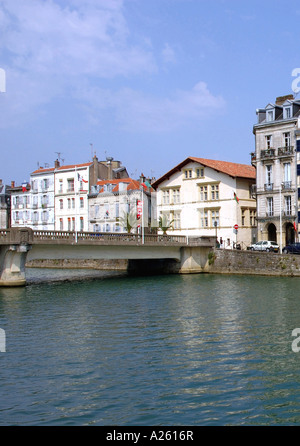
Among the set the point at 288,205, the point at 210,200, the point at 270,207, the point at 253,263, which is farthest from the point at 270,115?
the point at 253,263

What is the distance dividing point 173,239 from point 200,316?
32016 millimetres

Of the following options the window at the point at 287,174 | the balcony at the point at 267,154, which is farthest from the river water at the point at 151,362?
the balcony at the point at 267,154

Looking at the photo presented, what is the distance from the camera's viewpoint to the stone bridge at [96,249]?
47.8m

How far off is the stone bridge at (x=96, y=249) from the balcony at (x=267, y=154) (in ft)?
39.4

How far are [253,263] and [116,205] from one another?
3387 centimetres

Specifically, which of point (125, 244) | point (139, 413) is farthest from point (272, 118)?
point (139, 413)

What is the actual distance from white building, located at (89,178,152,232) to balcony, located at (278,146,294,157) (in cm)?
2399

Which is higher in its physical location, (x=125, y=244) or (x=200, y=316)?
(x=125, y=244)

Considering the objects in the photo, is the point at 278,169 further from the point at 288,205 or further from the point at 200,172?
the point at 200,172

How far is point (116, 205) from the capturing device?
87.1m

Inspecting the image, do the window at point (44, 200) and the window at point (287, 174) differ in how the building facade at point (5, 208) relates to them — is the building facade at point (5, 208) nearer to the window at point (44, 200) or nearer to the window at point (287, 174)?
the window at point (44, 200)

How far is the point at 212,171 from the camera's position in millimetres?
73688
